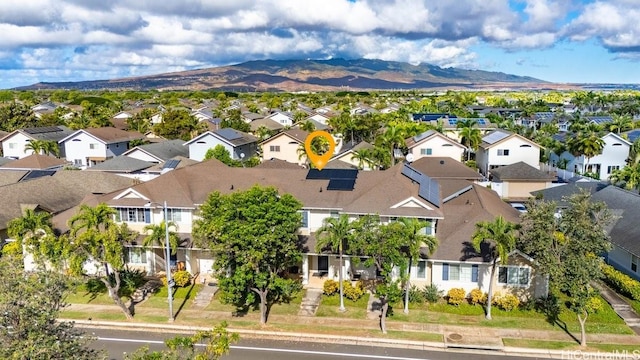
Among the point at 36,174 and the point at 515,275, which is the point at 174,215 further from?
the point at 36,174

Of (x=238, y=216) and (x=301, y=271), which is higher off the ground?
(x=238, y=216)

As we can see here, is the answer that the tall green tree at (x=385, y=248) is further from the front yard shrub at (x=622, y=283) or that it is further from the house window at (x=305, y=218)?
the front yard shrub at (x=622, y=283)

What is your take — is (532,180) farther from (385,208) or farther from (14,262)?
(14,262)

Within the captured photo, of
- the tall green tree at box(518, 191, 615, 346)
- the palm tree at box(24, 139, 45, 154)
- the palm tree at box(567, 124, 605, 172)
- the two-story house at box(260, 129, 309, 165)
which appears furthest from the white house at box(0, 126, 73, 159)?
the palm tree at box(567, 124, 605, 172)

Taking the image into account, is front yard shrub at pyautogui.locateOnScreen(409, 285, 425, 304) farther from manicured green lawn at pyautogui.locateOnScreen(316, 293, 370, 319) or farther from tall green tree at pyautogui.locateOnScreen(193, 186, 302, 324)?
tall green tree at pyautogui.locateOnScreen(193, 186, 302, 324)

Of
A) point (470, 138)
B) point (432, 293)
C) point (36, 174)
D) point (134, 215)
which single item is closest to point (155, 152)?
point (36, 174)

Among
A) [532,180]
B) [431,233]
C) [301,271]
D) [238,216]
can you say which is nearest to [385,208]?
[431,233]

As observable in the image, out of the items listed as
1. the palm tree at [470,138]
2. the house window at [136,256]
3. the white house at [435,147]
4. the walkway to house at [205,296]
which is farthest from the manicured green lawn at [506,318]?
the palm tree at [470,138]

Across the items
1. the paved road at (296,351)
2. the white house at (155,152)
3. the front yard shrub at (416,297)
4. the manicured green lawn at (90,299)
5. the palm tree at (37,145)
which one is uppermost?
the palm tree at (37,145)
